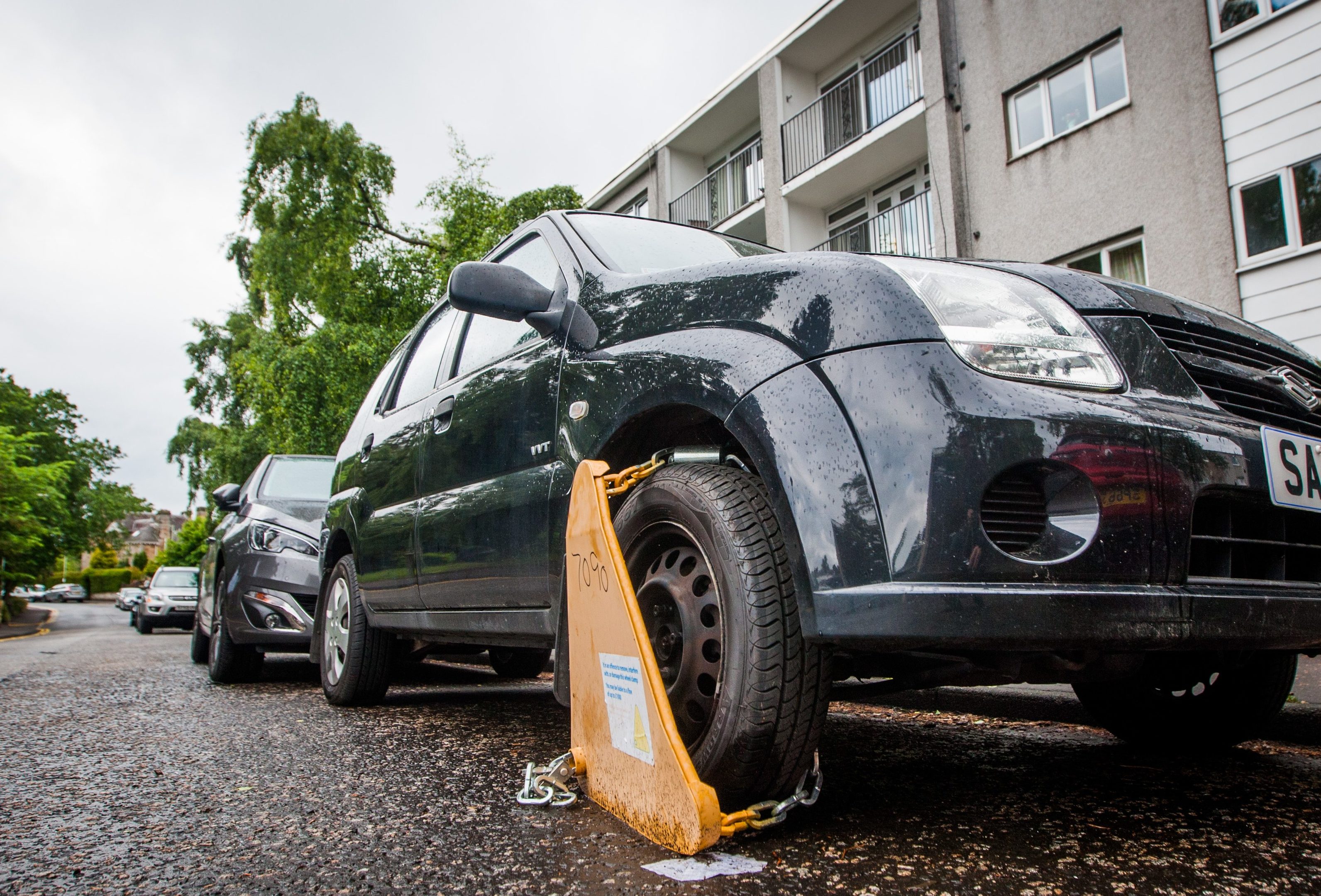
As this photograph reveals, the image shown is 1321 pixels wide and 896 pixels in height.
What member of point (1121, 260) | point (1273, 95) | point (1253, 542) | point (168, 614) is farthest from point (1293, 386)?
point (168, 614)

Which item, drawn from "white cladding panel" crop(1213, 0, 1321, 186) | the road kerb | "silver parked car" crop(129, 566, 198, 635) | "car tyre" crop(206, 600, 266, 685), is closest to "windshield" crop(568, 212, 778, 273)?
"car tyre" crop(206, 600, 266, 685)

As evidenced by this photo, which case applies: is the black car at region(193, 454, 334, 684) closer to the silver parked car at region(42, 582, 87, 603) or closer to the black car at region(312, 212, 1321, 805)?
the black car at region(312, 212, 1321, 805)

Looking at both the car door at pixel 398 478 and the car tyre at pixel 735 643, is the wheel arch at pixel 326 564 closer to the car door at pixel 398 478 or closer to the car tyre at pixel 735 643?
the car door at pixel 398 478

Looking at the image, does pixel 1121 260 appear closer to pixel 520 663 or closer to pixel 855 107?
pixel 855 107

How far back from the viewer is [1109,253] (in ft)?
37.4

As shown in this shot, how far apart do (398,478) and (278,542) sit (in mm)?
2453

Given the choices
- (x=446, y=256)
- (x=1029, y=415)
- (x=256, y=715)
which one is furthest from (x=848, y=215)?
(x=1029, y=415)

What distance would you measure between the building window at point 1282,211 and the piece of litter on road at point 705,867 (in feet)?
34.5

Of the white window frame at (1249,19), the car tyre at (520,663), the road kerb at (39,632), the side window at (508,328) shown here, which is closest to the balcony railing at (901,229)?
the white window frame at (1249,19)

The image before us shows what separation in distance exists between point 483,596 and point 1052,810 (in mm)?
1704

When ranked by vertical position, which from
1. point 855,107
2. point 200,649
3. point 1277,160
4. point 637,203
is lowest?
point 200,649

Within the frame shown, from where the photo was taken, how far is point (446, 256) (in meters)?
17.8

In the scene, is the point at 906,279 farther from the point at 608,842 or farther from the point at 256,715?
the point at 256,715

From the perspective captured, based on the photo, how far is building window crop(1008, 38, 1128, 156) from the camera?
11.5 m
